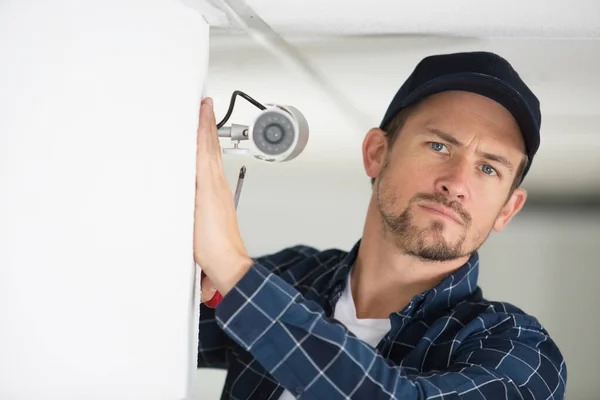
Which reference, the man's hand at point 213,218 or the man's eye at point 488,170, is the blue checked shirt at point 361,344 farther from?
the man's eye at point 488,170

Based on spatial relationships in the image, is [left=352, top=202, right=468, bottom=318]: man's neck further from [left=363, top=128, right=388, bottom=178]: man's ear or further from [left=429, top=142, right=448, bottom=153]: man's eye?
[left=429, top=142, right=448, bottom=153]: man's eye

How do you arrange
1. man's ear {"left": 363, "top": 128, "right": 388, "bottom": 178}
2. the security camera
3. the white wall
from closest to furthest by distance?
the white wall, the security camera, man's ear {"left": 363, "top": 128, "right": 388, "bottom": 178}

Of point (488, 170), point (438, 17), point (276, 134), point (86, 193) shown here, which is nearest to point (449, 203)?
→ point (488, 170)

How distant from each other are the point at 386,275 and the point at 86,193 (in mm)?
760

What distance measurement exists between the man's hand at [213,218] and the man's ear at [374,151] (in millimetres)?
616

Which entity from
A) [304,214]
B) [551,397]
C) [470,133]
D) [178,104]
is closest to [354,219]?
[304,214]

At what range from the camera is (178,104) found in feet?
2.96

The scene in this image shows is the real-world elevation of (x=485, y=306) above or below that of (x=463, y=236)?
below

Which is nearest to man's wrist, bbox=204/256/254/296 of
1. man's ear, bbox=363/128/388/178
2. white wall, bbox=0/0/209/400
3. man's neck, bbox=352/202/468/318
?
white wall, bbox=0/0/209/400

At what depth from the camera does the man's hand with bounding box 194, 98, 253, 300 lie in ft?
3.14

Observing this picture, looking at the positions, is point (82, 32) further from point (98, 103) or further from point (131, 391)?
point (131, 391)

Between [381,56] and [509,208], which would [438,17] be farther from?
[509,208]

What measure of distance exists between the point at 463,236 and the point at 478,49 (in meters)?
0.41

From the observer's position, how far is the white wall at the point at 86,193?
0.87 m
